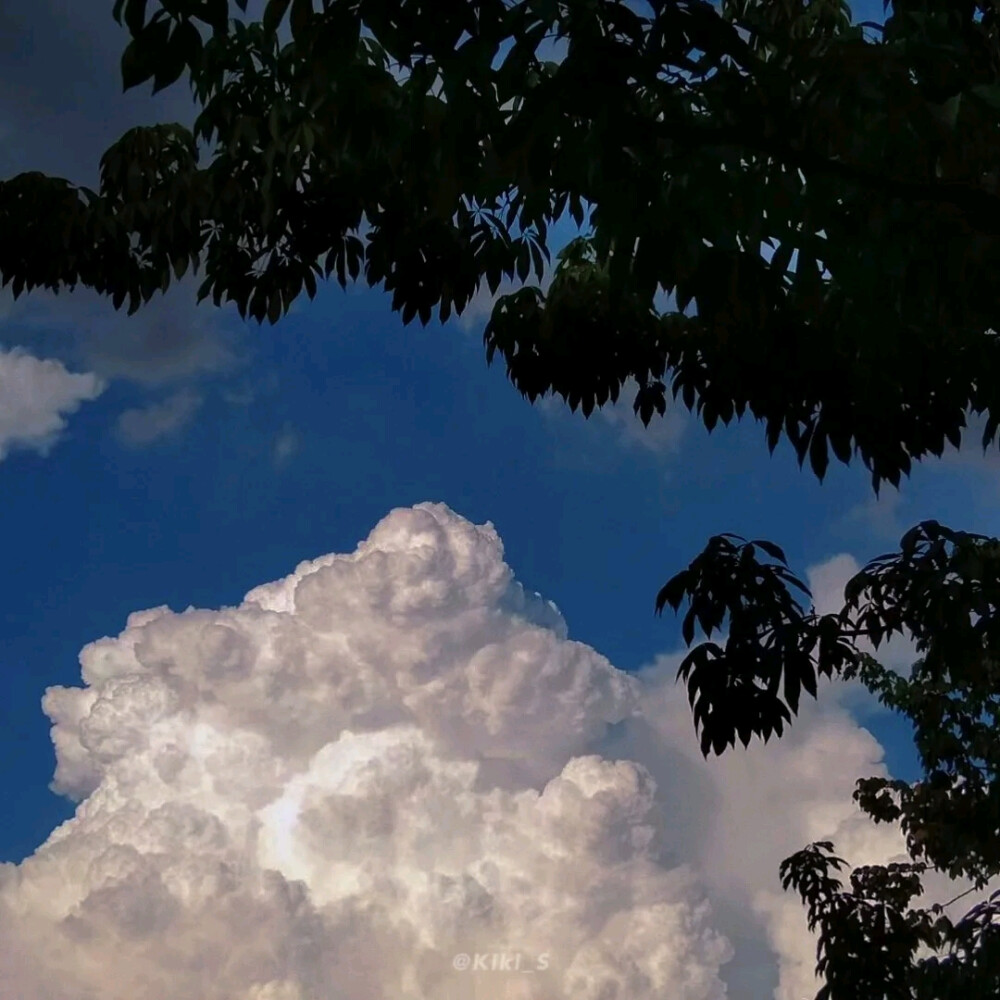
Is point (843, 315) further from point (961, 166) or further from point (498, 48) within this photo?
point (498, 48)

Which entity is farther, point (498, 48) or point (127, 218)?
point (127, 218)

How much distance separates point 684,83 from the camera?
4.20 metres

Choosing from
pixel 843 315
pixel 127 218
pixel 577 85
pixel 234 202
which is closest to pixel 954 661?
pixel 843 315

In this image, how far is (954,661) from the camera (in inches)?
219

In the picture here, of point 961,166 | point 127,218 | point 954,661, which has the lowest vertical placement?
point 954,661

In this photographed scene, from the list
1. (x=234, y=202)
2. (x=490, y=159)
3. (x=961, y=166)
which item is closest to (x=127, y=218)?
(x=234, y=202)

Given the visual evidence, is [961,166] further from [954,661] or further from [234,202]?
[234,202]

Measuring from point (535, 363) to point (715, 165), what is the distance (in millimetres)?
3799

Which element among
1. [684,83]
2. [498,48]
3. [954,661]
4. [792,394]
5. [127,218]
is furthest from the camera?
[127,218]

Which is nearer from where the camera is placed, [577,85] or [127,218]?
[577,85]

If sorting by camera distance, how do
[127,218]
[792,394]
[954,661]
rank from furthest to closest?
[127,218] < [792,394] < [954,661]

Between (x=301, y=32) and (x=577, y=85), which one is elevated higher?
(x=301, y=32)

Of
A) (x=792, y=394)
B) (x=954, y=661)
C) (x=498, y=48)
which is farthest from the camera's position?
(x=792, y=394)

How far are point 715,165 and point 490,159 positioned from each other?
0.60m
